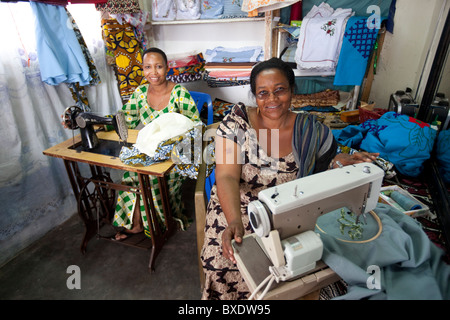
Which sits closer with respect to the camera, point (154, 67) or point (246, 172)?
point (246, 172)

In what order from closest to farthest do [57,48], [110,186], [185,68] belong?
[110,186], [57,48], [185,68]

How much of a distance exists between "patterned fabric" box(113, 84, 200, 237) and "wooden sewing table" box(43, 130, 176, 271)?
0.35 ft

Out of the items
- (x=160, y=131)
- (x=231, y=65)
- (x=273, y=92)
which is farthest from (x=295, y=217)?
(x=231, y=65)

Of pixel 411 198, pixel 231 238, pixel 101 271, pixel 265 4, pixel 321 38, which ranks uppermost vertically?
pixel 265 4

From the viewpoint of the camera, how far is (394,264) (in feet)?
2.64

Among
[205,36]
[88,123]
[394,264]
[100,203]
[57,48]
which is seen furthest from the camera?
[205,36]

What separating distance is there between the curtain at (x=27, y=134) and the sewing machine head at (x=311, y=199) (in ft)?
7.01

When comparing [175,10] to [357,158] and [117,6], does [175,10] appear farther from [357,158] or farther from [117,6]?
[357,158]

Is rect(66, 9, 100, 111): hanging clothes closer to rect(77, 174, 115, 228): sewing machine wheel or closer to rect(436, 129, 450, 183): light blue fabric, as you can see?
rect(77, 174, 115, 228): sewing machine wheel

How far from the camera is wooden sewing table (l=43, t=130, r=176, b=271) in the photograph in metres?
1.65

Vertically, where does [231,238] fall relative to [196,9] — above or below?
below

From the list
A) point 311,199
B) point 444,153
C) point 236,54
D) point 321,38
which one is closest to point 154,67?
point 236,54

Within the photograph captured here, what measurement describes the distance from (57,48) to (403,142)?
2612mm
